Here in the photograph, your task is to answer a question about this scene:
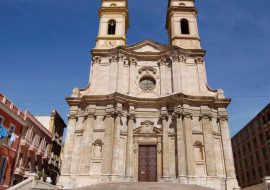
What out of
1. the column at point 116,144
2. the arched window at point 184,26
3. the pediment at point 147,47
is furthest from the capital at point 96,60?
the arched window at point 184,26

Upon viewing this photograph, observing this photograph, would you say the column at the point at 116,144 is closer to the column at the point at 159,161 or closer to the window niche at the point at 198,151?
the column at the point at 159,161

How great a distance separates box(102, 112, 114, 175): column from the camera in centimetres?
2144

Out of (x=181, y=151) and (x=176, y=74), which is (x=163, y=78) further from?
(x=181, y=151)

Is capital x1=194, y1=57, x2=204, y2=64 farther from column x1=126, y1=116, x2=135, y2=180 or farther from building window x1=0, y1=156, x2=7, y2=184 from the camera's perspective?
building window x1=0, y1=156, x2=7, y2=184

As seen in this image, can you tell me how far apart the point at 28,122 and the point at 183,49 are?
16996 millimetres

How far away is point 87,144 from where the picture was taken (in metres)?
22.5

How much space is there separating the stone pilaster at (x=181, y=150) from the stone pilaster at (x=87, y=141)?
→ 734 cm

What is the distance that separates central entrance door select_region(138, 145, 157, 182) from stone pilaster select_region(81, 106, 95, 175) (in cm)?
443

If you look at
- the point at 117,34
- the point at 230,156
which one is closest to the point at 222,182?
the point at 230,156

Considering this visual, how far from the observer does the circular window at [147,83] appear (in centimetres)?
2641

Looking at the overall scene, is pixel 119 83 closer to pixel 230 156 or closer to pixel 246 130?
pixel 230 156

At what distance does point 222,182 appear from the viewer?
68.9 feet

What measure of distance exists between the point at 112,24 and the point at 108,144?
14697 mm

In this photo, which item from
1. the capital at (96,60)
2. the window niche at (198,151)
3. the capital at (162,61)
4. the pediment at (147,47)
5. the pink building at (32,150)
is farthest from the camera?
the pediment at (147,47)
